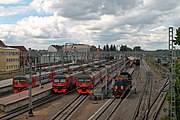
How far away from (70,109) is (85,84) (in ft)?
31.0

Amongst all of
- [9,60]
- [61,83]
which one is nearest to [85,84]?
[61,83]

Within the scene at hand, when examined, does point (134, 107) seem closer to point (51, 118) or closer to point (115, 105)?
point (115, 105)

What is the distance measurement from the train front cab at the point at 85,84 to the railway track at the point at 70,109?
112 cm

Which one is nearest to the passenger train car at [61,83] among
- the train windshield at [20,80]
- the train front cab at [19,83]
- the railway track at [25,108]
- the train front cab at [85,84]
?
the railway track at [25,108]

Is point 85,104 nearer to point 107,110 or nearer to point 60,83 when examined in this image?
point 107,110

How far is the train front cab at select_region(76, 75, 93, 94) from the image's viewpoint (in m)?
39.6

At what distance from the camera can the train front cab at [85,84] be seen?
39594 millimetres

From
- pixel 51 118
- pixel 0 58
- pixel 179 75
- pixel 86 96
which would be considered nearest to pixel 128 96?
pixel 86 96

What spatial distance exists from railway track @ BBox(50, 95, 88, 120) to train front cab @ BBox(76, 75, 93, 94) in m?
1.12

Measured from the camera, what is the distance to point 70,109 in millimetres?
30469

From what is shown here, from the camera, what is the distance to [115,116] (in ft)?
86.9

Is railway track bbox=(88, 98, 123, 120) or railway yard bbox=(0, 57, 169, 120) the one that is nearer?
railway track bbox=(88, 98, 123, 120)

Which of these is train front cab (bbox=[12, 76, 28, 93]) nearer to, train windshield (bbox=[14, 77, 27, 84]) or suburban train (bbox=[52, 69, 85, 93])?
train windshield (bbox=[14, 77, 27, 84])

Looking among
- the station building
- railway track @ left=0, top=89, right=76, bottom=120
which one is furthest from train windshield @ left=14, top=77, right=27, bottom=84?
the station building
